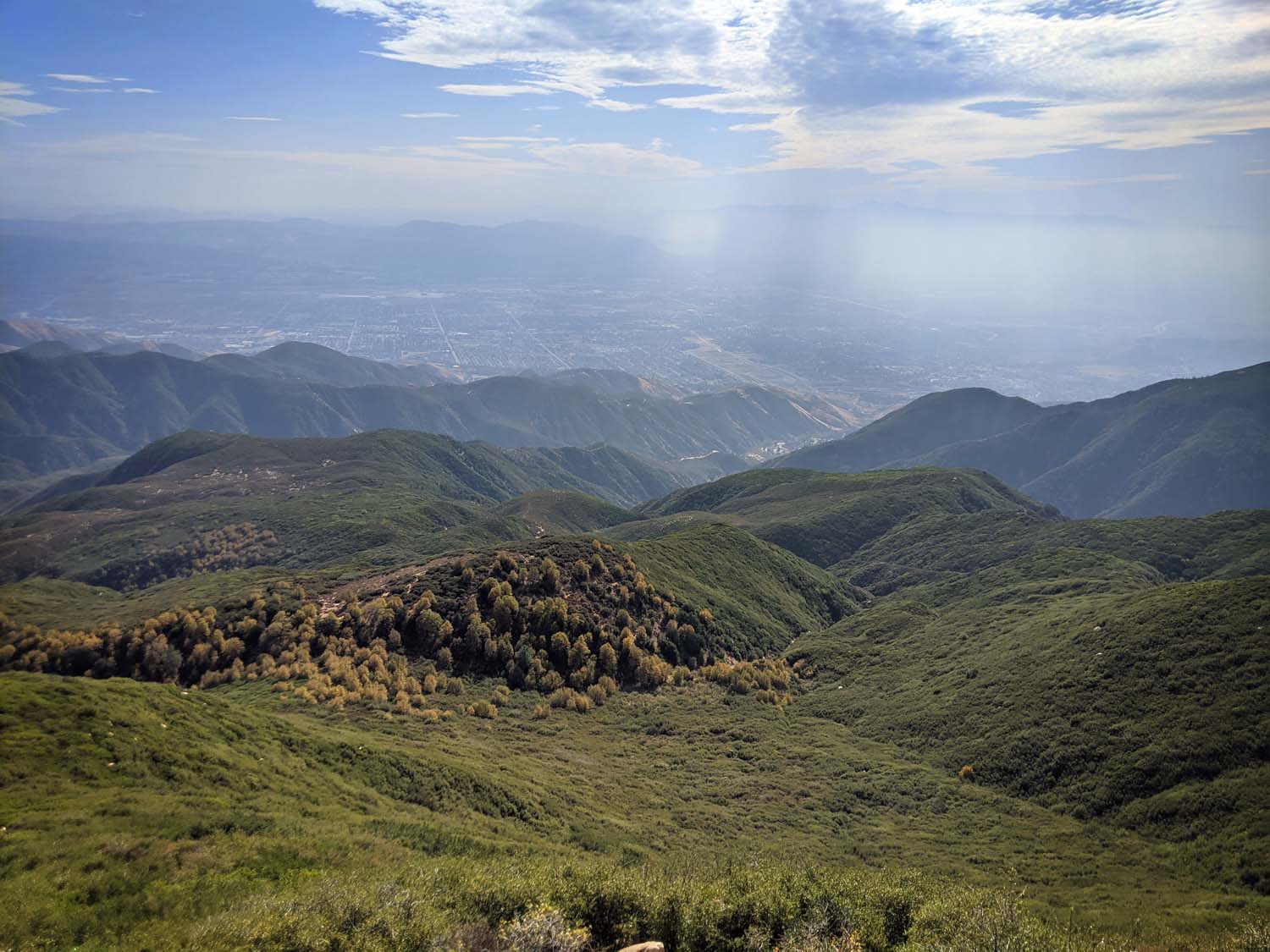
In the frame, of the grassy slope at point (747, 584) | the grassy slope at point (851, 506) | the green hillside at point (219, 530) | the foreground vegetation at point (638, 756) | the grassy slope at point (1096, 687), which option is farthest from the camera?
the grassy slope at point (851, 506)

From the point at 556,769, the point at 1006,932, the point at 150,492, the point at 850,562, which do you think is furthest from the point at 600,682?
the point at 150,492

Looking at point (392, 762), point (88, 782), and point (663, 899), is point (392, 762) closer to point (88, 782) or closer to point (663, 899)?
point (88, 782)

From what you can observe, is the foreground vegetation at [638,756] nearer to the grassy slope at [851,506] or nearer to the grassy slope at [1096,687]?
the grassy slope at [1096,687]

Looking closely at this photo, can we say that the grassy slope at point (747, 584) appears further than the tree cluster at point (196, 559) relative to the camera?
No

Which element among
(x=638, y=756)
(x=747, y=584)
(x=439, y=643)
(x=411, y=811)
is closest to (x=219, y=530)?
(x=439, y=643)

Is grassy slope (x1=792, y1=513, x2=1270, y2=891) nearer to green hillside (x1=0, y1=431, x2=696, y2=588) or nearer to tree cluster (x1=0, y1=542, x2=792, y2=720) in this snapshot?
tree cluster (x1=0, y1=542, x2=792, y2=720)

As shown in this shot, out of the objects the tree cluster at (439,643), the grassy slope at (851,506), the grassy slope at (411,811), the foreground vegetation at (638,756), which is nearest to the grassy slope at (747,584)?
the foreground vegetation at (638,756)

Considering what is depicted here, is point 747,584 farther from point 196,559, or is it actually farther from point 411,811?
point 196,559

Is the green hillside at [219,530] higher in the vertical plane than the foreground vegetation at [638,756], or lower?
lower
